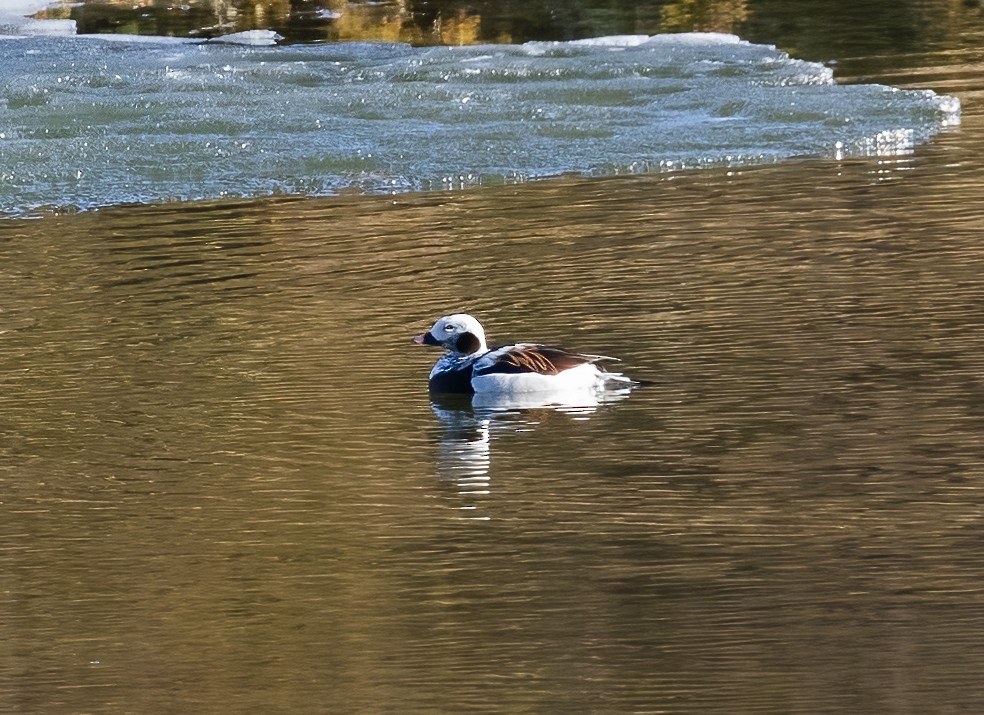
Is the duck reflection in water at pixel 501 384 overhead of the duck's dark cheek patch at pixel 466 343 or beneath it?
beneath

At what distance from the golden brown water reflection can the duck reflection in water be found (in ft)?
0.25

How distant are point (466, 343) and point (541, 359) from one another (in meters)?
0.50

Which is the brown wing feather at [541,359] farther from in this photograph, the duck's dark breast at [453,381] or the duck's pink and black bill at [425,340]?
the duck's pink and black bill at [425,340]

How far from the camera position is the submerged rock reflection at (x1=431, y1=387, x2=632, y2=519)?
684cm

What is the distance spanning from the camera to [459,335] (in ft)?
26.6

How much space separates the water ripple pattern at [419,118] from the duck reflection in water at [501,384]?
4572 millimetres

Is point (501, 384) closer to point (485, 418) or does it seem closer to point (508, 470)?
point (485, 418)

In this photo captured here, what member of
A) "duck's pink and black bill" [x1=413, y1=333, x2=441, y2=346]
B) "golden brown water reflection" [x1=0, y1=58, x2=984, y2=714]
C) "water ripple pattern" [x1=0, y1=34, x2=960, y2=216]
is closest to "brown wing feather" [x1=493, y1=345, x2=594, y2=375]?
"golden brown water reflection" [x1=0, y1=58, x2=984, y2=714]

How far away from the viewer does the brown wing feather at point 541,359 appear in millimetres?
7648

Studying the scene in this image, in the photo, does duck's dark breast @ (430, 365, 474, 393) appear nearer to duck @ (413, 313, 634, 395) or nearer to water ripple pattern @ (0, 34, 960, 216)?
duck @ (413, 313, 634, 395)

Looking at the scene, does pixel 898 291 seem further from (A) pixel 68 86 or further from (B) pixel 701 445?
(A) pixel 68 86

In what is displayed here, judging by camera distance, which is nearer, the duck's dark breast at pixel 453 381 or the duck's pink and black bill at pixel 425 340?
the duck's dark breast at pixel 453 381

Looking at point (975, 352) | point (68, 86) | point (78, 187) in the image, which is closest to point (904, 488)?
point (975, 352)

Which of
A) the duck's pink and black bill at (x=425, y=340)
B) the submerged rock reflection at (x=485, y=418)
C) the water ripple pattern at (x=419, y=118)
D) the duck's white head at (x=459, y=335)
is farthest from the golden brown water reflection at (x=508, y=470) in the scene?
the water ripple pattern at (x=419, y=118)
